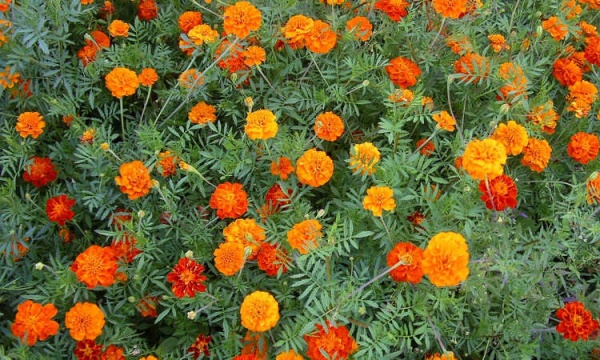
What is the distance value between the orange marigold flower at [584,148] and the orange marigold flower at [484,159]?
0.72m

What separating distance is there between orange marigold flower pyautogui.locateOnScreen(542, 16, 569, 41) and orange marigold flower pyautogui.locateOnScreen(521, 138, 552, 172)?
0.57 meters

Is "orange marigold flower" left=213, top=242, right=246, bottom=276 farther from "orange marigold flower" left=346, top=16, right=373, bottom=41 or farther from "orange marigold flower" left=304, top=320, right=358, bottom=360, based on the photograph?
"orange marigold flower" left=346, top=16, right=373, bottom=41

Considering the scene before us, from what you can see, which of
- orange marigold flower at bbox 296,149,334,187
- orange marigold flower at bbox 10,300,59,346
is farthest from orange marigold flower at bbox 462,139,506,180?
orange marigold flower at bbox 10,300,59,346

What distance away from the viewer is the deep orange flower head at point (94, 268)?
164cm

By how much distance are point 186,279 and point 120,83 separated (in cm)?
77

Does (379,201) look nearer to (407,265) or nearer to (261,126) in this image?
(407,265)

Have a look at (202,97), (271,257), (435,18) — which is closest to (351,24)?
(435,18)

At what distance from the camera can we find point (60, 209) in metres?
1.87

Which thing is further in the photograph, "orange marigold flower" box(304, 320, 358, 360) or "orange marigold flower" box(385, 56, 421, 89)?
"orange marigold flower" box(385, 56, 421, 89)

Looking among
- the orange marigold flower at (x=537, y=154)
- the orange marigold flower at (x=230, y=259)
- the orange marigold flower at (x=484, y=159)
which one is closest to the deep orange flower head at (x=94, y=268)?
the orange marigold flower at (x=230, y=259)

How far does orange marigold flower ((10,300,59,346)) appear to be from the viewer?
63.6 inches

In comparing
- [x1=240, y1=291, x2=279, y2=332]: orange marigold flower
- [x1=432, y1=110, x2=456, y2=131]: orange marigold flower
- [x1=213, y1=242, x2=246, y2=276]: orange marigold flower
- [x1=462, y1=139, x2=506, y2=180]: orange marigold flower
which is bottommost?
[x1=240, y1=291, x2=279, y2=332]: orange marigold flower

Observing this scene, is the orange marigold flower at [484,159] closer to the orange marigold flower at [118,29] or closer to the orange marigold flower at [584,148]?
the orange marigold flower at [584,148]

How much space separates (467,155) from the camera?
5.21 feet
